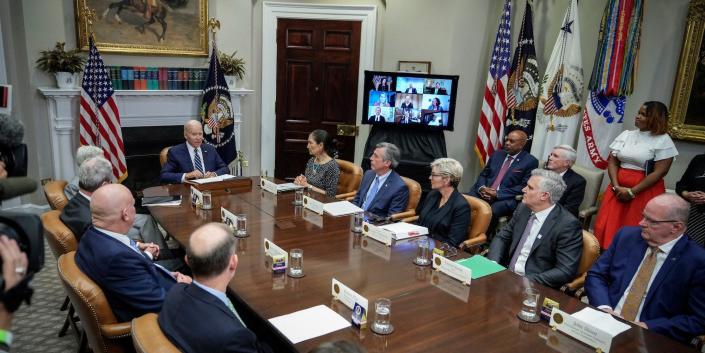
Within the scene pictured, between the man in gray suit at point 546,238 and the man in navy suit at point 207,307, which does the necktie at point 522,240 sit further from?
the man in navy suit at point 207,307

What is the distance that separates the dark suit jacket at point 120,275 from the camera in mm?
2057

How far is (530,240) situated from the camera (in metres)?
2.90

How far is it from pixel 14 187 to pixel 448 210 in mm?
2690

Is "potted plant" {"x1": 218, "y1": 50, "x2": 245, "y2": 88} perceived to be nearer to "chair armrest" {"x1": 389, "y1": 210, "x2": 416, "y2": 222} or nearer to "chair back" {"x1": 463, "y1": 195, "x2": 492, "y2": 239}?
"chair armrest" {"x1": 389, "y1": 210, "x2": 416, "y2": 222}

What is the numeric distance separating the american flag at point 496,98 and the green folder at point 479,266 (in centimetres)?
325

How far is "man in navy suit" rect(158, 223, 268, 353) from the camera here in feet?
5.07

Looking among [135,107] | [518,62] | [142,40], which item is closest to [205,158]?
[135,107]

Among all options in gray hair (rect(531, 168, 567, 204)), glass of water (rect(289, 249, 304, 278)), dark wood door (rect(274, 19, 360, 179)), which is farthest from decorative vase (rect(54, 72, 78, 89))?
gray hair (rect(531, 168, 567, 204))

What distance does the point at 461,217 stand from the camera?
3.32 m

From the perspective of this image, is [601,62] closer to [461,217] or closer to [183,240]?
[461,217]

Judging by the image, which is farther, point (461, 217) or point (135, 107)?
point (135, 107)

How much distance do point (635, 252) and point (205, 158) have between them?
11.8ft

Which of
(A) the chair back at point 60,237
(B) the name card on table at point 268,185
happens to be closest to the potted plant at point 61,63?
(B) the name card on table at point 268,185

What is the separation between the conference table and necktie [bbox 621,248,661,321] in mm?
488
